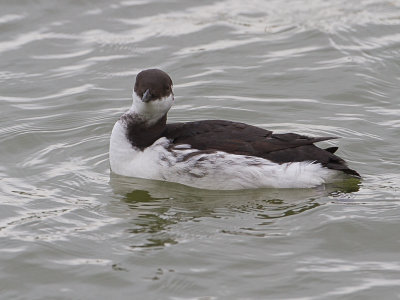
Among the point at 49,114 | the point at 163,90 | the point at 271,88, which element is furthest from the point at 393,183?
the point at 49,114

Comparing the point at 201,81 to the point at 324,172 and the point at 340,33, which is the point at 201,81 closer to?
the point at 340,33

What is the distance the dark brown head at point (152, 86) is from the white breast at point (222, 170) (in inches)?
20.2

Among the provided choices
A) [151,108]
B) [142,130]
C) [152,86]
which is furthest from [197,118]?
[152,86]

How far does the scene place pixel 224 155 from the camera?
9.39m

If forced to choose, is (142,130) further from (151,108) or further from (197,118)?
(197,118)

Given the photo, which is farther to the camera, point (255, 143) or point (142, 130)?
point (142, 130)

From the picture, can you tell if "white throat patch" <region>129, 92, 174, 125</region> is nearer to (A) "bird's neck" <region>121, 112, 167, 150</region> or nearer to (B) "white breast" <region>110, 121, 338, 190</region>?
(A) "bird's neck" <region>121, 112, 167, 150</region>

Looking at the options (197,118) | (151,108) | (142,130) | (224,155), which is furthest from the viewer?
(197,118)

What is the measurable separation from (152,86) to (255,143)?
1207mm

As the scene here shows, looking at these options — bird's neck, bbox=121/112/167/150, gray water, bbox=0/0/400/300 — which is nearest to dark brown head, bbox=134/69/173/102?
bird's neck, bbox=121/112/167/150

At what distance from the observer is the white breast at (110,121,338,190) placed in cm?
941

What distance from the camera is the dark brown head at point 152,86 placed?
31.0 ft

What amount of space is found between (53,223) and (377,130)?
168 inches

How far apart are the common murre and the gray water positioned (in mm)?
157
